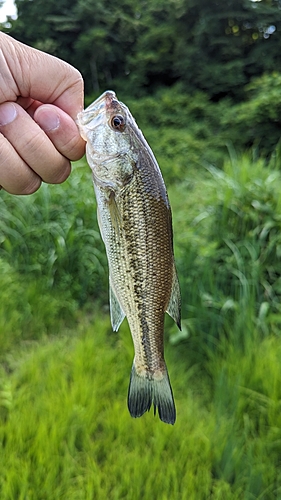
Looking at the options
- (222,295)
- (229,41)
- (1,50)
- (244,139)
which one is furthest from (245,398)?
(229,41)

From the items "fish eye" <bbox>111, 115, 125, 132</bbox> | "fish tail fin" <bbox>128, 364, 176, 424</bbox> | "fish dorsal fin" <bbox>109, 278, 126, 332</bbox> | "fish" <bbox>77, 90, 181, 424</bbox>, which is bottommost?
"fish tail fin" <bbox>128, 364, 176, 424</bbox>

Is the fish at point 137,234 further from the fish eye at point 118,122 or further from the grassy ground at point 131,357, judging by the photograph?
the grassy ground at point 131,357

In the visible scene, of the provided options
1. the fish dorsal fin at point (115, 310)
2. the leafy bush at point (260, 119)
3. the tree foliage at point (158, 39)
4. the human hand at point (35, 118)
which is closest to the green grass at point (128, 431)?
the fish dorsal fin at point (115, 310)

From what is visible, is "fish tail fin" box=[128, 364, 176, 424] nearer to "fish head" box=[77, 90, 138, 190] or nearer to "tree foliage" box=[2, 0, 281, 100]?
"fish head" box=[77, 90, 138, 190]

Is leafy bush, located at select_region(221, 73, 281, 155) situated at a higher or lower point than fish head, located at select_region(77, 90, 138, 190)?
lower

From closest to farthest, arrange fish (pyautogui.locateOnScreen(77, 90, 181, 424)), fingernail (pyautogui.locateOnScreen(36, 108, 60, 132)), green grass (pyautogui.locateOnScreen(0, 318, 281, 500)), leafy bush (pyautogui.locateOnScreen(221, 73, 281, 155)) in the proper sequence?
fish (pyautogui.locateOnScreen(77, 90, 181, 424))
fingernail (pyautogui.locateOnScreen(36, 108, 60, 132))
green grass (pyautogui.locateOnScreen(0, 318, 281, 500))
leafy bush (pyautogui.locateOnScreen(221, 73, 281, 155))

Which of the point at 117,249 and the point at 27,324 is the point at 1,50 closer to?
the point at 117,249

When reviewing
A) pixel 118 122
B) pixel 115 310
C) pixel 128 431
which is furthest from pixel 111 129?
pixel 128 431

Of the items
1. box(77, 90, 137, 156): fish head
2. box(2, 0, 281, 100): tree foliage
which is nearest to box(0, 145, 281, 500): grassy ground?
box(77, 90, 137, 156): fish head
